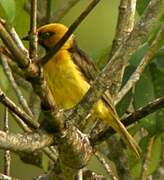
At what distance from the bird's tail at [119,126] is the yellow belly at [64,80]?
0.17m

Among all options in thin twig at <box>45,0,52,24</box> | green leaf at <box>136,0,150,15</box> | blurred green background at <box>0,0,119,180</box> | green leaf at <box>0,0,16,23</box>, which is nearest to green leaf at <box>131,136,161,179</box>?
green leaf at <box>136,0,150,15</box>

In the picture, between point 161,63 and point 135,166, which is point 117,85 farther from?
point 135,166

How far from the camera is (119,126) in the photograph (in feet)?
12.2

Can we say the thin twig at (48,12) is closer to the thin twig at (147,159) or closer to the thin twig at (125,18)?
the thin twig at (125,18)

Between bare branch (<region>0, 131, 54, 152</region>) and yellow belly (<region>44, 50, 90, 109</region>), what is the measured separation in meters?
1.56

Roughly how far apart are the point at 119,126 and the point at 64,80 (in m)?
0.46

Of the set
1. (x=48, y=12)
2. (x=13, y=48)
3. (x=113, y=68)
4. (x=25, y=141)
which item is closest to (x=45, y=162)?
(x=48, y=12)

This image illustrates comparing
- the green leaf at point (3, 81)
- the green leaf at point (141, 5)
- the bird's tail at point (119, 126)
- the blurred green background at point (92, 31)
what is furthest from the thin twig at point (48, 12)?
the blurred green background at point (92, 31)

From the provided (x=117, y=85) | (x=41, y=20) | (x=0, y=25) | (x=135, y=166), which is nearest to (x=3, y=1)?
(x=0, y=25)

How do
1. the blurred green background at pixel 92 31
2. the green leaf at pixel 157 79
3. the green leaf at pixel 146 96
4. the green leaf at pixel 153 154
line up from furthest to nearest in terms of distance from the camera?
the blurred green background at pixel 92 31 < the green leaf at pixel 153 154 < the green leaf at pixel 157 79 < the green leaf at pixel 146 96

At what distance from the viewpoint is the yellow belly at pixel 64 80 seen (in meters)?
4.00

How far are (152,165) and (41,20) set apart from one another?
1324 millimetres

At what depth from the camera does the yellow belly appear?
13.1 ft

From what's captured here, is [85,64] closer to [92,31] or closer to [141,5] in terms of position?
[141,5]
